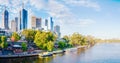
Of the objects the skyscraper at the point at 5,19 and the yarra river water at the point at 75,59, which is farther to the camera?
the skyscraper at the point at 5,19

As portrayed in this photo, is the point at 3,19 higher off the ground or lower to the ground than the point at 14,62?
higher

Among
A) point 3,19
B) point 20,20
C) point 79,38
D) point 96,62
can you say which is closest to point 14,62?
point 96,62

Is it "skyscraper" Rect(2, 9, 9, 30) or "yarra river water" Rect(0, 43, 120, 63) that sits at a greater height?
"skyscraper" Rect(2, 9, 9, 30)

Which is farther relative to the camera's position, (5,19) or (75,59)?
(5,19)

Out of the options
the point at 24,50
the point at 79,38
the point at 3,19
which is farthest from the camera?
the point at 3,19

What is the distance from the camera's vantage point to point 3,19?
6821 inches

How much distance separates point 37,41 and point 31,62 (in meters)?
19.0

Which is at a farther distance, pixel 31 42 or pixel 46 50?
pixel 31 42

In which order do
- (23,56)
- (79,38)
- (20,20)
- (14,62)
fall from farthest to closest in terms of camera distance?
1. (20,20)
2. (79,38)
3. (23,56)
4. (14,62)

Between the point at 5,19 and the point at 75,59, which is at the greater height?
the point at 5,19

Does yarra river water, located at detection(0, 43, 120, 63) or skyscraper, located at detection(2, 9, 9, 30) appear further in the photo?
skyscraper, located at detection(2, 9, 9, 30)

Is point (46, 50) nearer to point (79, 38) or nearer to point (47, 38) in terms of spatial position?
point (47, 38)

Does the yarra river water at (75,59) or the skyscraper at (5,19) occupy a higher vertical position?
the skyscraper at (5,19)

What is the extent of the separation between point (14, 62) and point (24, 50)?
14623 mm
